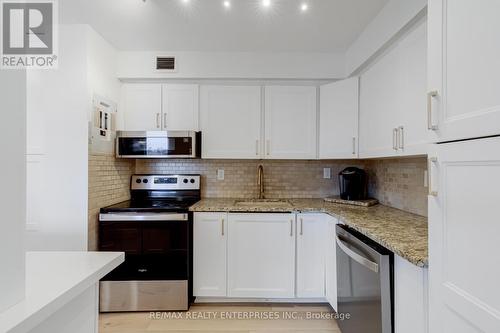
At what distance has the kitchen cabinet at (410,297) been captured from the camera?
1.15 meters

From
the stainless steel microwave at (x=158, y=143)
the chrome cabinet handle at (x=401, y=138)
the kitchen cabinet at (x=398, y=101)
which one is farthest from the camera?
the stainless steel microwave at (x=158, y=143)

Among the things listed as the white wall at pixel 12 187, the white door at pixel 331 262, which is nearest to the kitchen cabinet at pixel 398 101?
the white door at pixel 331 262

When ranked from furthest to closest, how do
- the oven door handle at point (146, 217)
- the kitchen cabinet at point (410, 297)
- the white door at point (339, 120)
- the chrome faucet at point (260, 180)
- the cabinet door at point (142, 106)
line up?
the chrome faucet at point (260, 180) < the cabinet door at point (142, 106) < the white door at point (339, 120) < the oven door handle at point (146, 217) < the kitchen cabinet at point (410, 297)

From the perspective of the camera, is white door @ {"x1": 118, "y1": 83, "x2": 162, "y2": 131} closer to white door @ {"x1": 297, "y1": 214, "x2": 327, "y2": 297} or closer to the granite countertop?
the granite countertop

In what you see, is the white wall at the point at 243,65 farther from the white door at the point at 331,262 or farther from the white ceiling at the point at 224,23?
the white door at the point at 331,262

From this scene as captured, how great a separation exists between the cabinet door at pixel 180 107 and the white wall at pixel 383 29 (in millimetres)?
1552

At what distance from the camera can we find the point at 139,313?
2.45 meters

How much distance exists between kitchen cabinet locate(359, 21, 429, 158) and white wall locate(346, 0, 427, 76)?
0.07m

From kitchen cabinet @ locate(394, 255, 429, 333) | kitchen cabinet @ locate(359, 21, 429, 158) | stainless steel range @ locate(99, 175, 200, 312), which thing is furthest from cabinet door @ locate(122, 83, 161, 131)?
kitchen cabinet @ locate(394, 255, 429, 333)

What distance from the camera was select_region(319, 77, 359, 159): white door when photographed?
8.52 feet

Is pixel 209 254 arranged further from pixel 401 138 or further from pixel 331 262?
pixel 401 138

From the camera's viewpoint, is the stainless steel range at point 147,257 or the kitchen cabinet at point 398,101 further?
the stainless steel range at point 147,257

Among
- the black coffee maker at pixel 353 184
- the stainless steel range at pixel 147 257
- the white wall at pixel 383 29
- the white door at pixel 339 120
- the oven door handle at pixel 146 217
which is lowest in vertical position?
the stainless steel range at pixel 147 257

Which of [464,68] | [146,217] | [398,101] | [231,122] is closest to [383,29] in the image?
[398,101]
